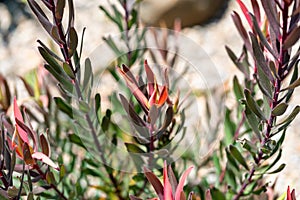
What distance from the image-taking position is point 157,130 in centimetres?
117

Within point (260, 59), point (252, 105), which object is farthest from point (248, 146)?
point (260, 59)

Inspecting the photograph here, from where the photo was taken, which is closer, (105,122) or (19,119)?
(19,119)

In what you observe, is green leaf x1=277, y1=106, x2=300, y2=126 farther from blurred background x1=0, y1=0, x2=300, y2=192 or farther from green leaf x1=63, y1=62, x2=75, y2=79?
blurred background x1=0, y1=0, x2=300, y2=192

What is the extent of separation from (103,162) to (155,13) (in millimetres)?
2450

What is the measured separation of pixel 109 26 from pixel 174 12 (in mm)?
458

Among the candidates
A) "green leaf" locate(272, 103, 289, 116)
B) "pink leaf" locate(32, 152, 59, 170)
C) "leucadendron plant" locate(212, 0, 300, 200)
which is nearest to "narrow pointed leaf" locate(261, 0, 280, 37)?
"leucadendron plant" locate(212, 0, 300, 200)

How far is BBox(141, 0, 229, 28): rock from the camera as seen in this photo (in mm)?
3789

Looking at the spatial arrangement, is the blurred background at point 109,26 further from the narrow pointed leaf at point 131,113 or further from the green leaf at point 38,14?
the green leaf at point 38,14

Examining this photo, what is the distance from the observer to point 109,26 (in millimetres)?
3725

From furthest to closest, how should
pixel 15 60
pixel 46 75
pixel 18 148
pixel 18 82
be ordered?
pixel 15 60 < pixel 18 82 < pixel 46 75 < pixel 18 148

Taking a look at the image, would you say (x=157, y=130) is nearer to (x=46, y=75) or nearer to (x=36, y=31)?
(x=46, y=75)

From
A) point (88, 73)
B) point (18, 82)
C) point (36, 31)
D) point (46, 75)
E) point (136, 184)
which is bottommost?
point (136, 184)

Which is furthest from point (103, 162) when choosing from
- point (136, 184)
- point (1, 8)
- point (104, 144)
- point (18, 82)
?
point (1, 8)

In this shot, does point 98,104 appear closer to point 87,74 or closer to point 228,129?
point 87,74
